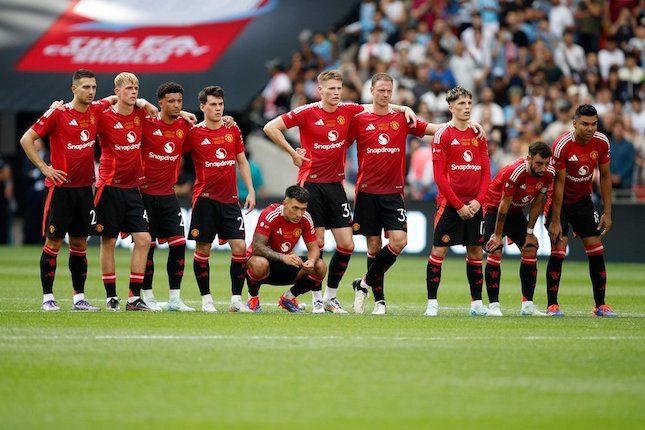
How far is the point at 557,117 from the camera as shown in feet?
89.3

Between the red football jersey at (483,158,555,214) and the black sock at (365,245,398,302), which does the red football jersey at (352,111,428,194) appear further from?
the red football jersey at (483,158,555,214)

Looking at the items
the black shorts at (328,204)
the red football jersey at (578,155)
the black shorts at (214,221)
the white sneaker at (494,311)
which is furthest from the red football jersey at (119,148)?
the red football jersey at (578,155)

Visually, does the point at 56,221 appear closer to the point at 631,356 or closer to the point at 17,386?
the point at 17,386

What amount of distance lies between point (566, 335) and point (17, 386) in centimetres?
537

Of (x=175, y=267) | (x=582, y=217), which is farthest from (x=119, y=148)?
(x=582, y=217)

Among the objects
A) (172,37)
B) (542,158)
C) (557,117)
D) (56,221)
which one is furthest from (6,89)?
(542,158)

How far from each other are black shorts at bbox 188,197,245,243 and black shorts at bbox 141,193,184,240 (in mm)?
206

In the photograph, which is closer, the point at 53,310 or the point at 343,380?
the point at 343,380

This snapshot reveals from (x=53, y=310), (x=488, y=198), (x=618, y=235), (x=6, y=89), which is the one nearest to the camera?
(x=53, y=310)

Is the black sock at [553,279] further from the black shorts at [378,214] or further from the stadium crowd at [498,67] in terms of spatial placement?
the stadium crowd at [498,67]

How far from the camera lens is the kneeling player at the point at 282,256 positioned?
1469 centimetres

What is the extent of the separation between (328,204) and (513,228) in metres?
2.17

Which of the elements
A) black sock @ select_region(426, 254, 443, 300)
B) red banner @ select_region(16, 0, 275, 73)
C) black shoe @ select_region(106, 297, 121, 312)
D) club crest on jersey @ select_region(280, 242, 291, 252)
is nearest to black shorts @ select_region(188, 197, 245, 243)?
club crest on jersey @ select_region(280, 242, 291, 252)

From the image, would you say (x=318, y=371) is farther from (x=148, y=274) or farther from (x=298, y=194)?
(x=148, y=274)
